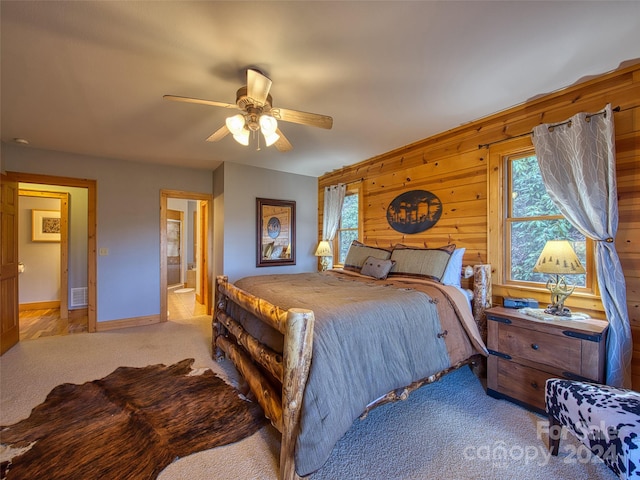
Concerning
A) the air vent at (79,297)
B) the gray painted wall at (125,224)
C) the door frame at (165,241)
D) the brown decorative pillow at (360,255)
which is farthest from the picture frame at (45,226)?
the brown decorative pillow at (360,255)

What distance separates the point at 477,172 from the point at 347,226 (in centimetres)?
221

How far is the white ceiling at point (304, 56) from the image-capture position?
149 cm

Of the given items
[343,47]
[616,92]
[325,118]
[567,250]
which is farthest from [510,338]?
[343,47]

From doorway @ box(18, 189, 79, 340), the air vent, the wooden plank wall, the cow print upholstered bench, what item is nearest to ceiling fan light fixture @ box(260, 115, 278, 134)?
the wooden plank wall

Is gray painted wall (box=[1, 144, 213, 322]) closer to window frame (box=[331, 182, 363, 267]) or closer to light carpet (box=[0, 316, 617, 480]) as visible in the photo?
light carpet (box=[0, 316, 617, 480])

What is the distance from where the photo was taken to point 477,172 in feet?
9.49

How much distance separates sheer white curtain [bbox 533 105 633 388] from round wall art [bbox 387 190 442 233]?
1.16 meters

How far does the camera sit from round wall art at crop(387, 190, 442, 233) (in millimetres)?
3299

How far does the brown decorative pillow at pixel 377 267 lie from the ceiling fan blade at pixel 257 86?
205 cm

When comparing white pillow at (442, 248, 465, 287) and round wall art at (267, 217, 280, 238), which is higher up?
round wall art at (267, 217, 280, 238)

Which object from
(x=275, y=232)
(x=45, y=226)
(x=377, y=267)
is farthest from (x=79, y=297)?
(x=377, y=267)

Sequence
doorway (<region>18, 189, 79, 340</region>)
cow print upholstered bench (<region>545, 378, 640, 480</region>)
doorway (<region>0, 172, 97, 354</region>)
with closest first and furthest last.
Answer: cow print upholstered bench (<region>545, 378, 640, 480</region>)
doorway (<region>0, 172, 97, 354</region>)
doorway (<region>18, 189, 79, 340</region>)

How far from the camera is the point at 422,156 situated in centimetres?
343

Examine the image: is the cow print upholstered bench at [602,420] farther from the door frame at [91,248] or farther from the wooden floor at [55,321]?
the door frame at [91,248]
